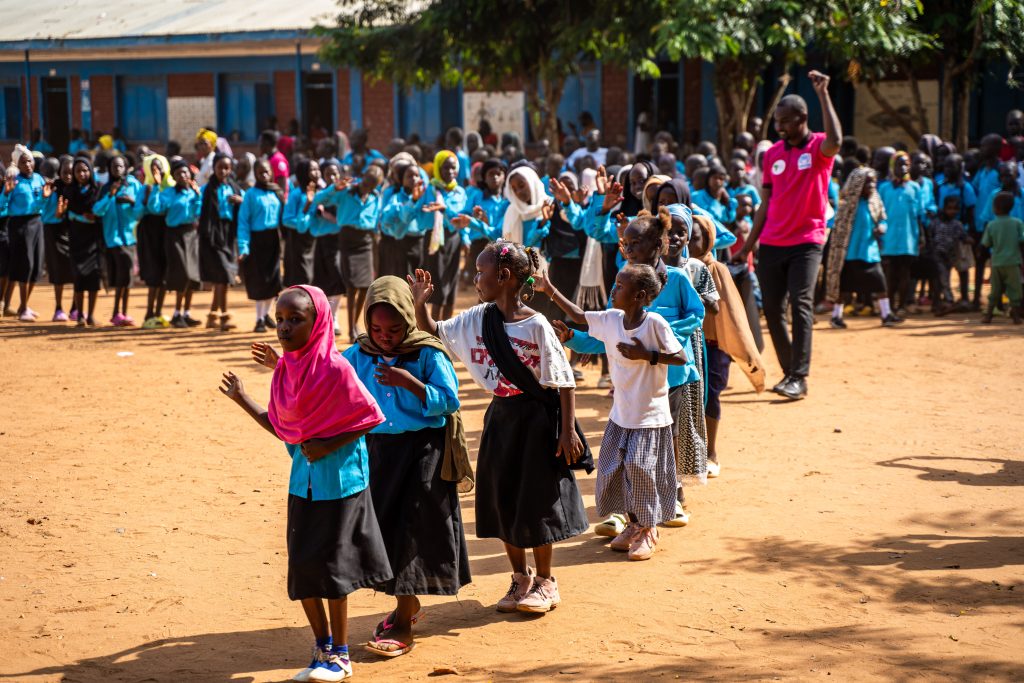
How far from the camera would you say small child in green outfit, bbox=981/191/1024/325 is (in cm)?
1162

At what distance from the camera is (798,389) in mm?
8914

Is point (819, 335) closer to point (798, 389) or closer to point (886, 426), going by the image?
point (798, 389)

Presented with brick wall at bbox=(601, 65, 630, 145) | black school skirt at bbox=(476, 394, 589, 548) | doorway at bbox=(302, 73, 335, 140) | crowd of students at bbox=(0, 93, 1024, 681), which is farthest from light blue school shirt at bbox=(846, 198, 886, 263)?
doorway at bbox=(302, 73, 335, 140)

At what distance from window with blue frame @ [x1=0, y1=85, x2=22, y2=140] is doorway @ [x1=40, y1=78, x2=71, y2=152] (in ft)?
2.51

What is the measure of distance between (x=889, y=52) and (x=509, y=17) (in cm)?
513

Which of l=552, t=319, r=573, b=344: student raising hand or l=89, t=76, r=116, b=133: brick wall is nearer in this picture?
l=552, t=319, r=573, b=344: student raising hand

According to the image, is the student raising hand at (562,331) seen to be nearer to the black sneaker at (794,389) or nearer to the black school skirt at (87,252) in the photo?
the black sneaker at (794,389)

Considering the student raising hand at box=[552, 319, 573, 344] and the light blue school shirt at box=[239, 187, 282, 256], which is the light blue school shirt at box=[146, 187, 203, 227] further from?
the student raising hand at box=[552, 319, 573, 344]

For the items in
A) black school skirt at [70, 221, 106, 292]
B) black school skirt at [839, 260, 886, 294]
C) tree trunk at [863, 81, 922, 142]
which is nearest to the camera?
black school skirt at [839, 260, 886, 294]

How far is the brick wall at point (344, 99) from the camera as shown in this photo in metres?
24.0

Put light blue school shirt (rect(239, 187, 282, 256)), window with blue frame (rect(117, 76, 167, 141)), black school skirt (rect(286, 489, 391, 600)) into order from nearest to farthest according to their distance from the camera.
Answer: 1. black school skirt (rect(286, 489, 391, 600))
2. light blue school shirt (rect(239, 187, 282, 256))
3. window with blue frame (rect(117, 76, 167, 141))

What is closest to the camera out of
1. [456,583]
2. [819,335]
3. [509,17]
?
[456,583]

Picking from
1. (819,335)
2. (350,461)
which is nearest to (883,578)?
(350,461)

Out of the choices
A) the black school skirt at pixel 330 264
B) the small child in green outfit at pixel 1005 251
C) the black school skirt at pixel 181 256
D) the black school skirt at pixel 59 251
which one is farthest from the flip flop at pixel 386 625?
the black school skirt at pixel 59 251
